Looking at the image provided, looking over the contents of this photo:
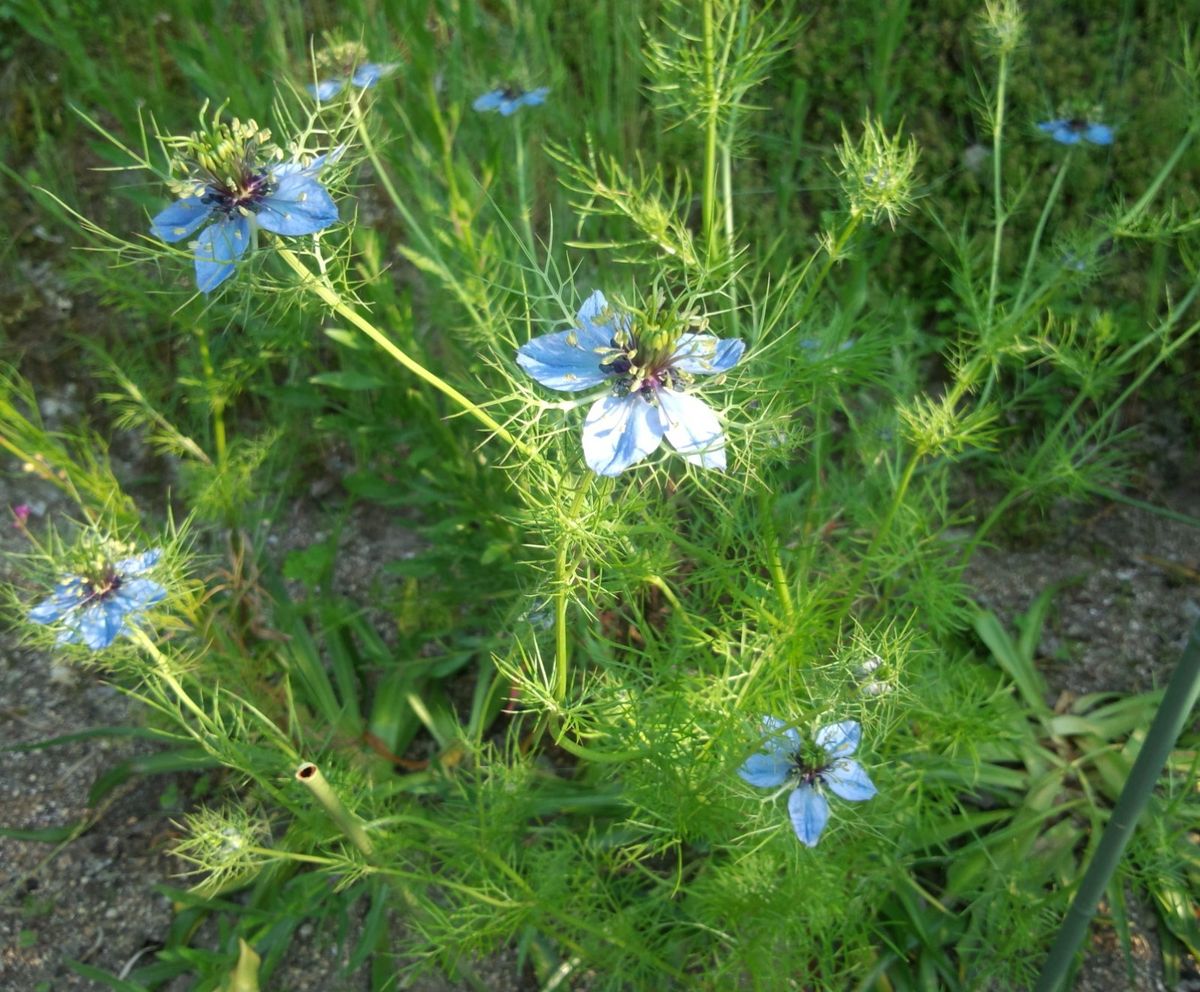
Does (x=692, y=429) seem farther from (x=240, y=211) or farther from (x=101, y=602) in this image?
(x=101, y=602)

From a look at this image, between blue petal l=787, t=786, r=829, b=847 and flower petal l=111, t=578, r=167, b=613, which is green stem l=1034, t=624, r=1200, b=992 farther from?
flower petal l=111, t=578, r=167, b=613

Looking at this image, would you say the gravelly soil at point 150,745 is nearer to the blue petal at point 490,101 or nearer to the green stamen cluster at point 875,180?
the blue petal at point 490,101

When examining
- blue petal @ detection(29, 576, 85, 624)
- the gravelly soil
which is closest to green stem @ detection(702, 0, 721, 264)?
blue petal @ detection(29, 576, 85, 624)

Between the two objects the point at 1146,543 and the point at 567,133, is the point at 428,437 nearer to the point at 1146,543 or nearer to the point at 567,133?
the point at 567,133

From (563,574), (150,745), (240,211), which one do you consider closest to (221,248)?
(240,211)

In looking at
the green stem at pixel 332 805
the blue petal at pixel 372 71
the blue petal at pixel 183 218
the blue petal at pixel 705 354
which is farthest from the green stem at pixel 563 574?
the blue petal at pixel 372 71
